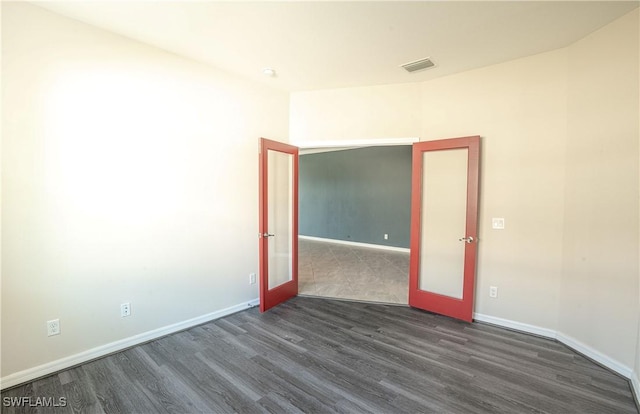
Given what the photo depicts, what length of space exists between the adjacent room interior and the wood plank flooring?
0.02m

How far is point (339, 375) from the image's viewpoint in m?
2.19

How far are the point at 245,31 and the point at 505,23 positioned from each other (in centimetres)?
215

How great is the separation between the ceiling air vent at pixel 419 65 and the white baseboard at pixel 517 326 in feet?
9.26

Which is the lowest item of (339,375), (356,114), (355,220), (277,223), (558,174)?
(339,375)

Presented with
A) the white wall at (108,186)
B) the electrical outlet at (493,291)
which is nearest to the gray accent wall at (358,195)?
the electrical outlet at (493,291)

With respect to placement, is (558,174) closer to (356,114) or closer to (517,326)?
(517,326)

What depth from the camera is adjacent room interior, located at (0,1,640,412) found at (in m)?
2.05

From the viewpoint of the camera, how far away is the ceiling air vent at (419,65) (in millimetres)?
2889

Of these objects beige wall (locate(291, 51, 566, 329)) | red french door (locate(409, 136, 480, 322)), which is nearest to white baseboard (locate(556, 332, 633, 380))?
beige wall (locate(291, 51, 566, 329))

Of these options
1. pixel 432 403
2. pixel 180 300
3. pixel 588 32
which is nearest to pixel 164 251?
pixel 180 300

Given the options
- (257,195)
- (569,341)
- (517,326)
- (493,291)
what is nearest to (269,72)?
(257,195)

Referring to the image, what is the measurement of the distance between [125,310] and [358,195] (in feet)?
19.7

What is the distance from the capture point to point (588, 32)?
2400mm

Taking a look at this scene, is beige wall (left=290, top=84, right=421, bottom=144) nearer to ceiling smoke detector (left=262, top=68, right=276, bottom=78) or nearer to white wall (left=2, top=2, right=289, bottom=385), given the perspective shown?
ceiling smoke detector (left=262, top=68, right=276, bottom=78)
